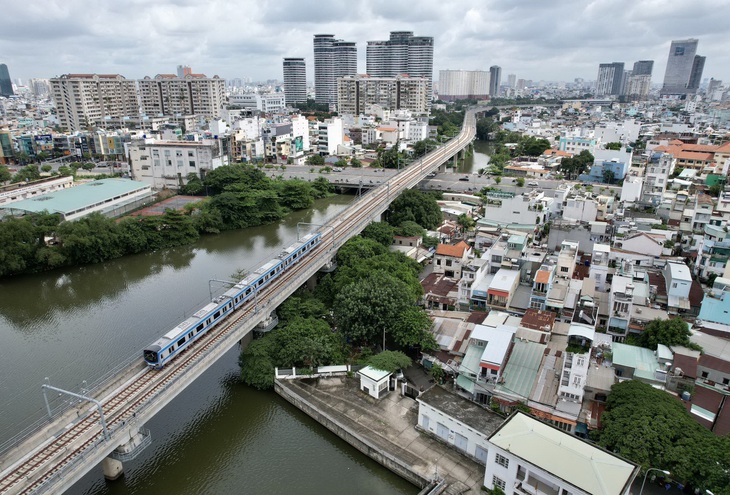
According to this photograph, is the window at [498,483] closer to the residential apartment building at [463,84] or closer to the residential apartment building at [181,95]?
the residential apartment building at [181,95]

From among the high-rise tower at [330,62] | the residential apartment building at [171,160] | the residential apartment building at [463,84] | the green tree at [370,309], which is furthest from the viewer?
the residential apartment building at [463,84]

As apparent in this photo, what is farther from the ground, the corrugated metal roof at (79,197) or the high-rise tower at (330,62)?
the high-rise tower at (330,62)

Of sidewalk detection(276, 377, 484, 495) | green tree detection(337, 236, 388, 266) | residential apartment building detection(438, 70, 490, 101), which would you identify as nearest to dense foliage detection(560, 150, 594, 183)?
green tree detection(337, 236, 388, 266)

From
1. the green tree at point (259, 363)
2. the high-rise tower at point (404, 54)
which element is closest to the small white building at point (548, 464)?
the green tree at point (259, 363)

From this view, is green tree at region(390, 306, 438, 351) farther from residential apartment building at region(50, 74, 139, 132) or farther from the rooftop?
residential apartment building at region(50, 74, 139, 132)

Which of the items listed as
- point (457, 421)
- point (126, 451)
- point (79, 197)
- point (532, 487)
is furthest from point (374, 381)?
point (79, 197)

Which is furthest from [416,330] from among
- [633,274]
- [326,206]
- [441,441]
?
[326,206]
